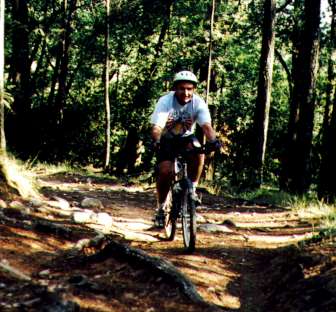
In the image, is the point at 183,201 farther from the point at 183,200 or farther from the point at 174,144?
the point at 174,144

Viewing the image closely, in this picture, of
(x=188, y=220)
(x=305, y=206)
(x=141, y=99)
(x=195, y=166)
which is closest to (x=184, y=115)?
(x=195, y=166)

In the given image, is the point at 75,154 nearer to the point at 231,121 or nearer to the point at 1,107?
the point at 231,121

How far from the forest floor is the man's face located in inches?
74.9

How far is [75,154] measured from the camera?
28.1 metres

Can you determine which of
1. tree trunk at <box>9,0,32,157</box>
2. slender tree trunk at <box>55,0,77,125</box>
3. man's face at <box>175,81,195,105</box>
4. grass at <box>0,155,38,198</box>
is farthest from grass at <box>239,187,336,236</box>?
slender tree trunk at <box>55,0,77,125</box>

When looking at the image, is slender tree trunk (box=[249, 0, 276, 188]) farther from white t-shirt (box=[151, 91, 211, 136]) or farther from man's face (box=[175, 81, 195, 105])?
man's face (box=[175, 81, 195, 105])

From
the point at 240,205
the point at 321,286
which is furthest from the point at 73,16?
the point at 321,286

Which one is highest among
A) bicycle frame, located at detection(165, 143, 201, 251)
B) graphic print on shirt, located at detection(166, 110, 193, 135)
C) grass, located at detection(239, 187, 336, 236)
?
graphic print on shirt, located at detection(166, 110, 193, 135)

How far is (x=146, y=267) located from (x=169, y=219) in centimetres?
221

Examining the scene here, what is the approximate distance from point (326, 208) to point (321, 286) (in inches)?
254

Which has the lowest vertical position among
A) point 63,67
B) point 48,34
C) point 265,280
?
point 265,280

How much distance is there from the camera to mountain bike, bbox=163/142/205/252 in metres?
6.12

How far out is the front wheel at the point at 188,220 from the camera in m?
6.07

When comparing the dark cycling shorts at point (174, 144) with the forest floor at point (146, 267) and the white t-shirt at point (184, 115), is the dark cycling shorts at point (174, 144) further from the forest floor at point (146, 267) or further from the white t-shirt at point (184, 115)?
the forest floor at point (146, 267)
